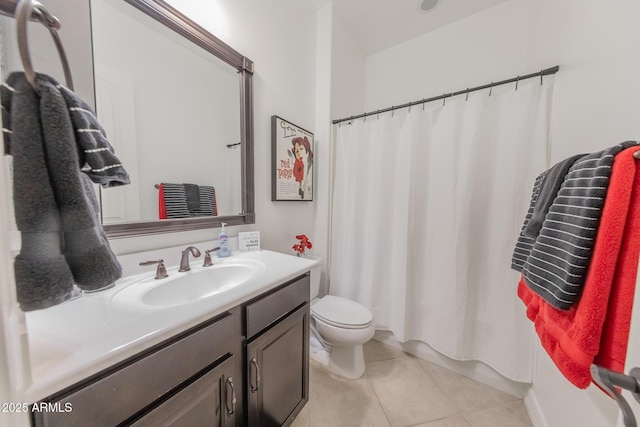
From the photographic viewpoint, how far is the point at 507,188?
4.20ft

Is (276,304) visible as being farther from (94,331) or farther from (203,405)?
(94,331)

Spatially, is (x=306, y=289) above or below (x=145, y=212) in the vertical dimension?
below

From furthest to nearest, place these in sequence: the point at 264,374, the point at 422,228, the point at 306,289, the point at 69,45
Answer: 1. the point at 422,228
2. the point at 306,289
3. the point at 264,374
4. the point at 69,45

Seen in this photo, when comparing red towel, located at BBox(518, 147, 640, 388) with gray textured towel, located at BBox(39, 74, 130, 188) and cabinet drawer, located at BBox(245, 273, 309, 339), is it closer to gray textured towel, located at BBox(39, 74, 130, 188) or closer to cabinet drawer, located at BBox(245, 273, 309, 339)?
cabinet drawer, located at BBox(245, 273, 309, 339)

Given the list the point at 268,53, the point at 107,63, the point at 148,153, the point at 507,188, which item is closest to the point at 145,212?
the point at 148,153

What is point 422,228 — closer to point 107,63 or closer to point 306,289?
point 306,289

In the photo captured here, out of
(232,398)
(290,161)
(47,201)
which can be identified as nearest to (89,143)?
(47,201)

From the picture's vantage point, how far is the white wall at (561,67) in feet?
2.34

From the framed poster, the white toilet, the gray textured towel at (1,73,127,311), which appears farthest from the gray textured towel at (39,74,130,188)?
the white toilet

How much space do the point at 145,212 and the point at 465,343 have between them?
78.6 inches

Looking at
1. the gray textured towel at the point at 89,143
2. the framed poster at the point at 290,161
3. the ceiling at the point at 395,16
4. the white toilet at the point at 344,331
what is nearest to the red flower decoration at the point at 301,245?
the framed poster at the point at 290,161

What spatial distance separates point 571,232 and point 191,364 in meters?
1.13

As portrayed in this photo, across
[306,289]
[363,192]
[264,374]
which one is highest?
[363,192]

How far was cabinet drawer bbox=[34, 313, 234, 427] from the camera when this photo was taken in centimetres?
42
